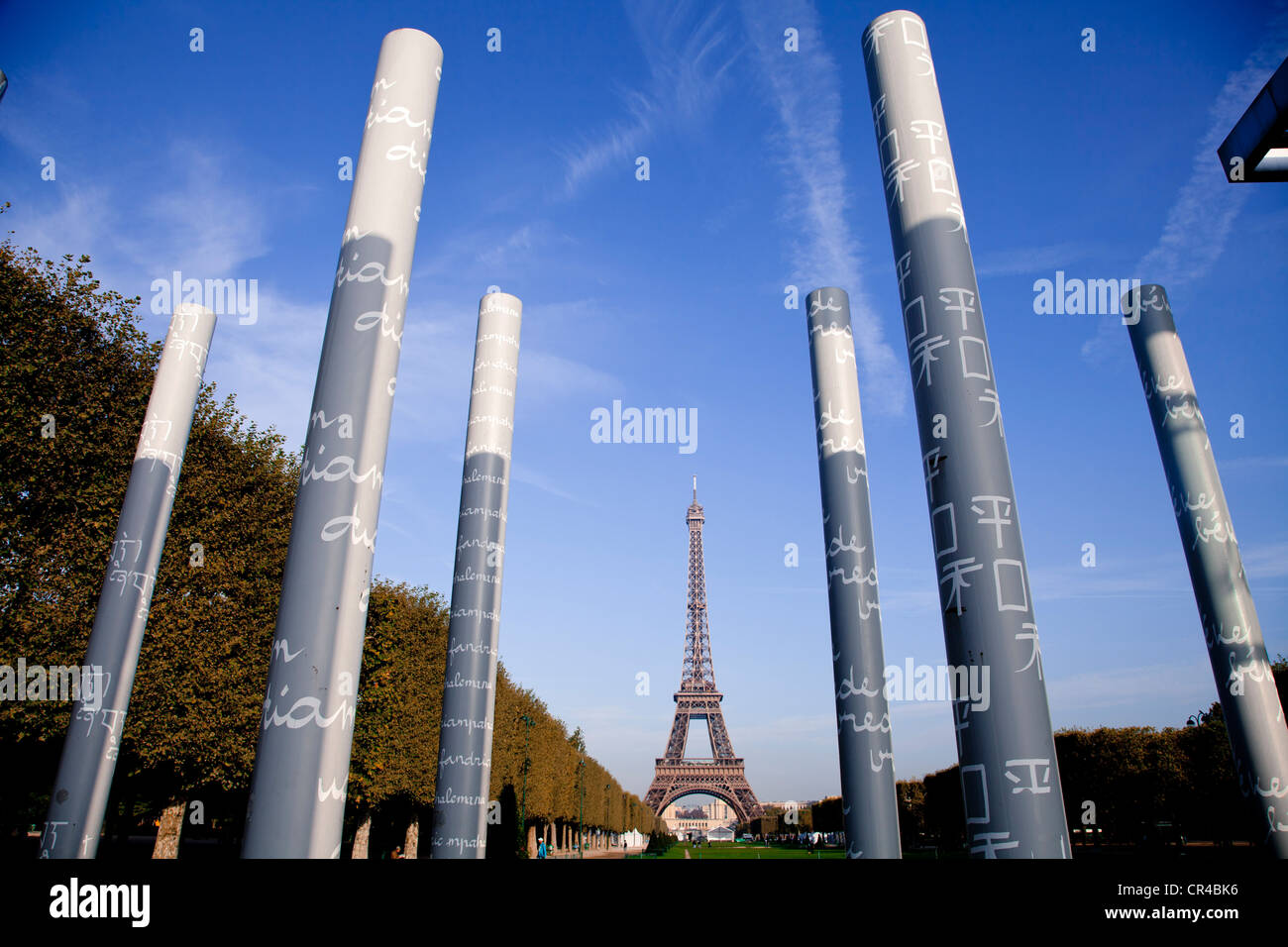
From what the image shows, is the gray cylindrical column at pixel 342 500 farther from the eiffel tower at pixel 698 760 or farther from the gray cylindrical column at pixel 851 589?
the eiffel tower at pixel 698 760

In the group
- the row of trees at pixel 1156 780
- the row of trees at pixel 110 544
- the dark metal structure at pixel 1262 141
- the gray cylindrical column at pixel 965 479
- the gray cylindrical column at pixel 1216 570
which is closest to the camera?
the gray cylindrical column at pixel 965 479

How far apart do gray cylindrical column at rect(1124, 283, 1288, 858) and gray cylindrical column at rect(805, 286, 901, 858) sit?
19.2 ft

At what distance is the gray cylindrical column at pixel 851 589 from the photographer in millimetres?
12516

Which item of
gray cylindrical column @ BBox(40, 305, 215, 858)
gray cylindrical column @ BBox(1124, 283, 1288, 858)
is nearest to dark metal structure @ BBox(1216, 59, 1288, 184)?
gray cylindrical column @ BBox(1124, 283, 1288, 858)

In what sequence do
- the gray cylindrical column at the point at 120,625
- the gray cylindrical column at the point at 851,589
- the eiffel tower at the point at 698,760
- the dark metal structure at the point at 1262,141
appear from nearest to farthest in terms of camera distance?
the dark metal structure at the point at 1262,141, the gray cylindrical column at the point at 120,625, the gray cylindrical column at the point at 851,589, the eiffel tower at the point at 698,760

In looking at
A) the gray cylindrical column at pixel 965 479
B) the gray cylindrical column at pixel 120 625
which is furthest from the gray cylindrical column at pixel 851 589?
the gray cylindrical column at pixel 120 625

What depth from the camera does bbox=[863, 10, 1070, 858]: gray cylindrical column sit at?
5883 millimetres

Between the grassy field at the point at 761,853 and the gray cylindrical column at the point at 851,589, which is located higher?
the gray cylindrical column at the point at 851,589

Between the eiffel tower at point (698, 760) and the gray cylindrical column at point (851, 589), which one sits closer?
the gray cylindrical column at point (851, 589)

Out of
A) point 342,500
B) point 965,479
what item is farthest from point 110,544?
point 965,479

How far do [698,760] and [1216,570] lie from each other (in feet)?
357

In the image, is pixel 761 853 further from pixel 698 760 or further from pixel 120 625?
pixel 120 625

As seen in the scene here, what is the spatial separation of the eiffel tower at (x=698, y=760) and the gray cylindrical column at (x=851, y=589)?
335ft
